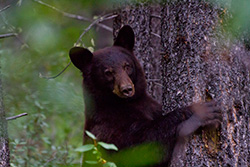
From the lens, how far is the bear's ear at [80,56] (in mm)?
4105

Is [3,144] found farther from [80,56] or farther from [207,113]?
[207,113]

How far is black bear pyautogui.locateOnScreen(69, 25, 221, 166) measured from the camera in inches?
131

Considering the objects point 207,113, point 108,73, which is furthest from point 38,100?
point 207,113

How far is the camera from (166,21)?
11.2ft

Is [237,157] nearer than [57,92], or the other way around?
[237,157]

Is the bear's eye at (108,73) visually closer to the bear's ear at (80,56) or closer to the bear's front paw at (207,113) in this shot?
the bear's ear at (80,56)

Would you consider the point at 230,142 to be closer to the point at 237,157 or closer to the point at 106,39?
the point at 237,157

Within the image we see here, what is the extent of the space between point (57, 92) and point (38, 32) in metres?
2.53

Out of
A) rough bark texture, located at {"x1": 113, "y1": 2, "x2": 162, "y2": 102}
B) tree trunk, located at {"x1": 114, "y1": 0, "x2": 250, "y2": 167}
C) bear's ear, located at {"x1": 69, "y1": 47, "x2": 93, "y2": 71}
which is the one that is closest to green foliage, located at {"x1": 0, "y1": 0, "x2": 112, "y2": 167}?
bear's ear, located at {"x1": 69, "y1": 47, "x2": 93, "y2": 71}

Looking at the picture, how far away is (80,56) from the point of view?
417cm

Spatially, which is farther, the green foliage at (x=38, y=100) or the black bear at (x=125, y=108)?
the green foliage at (x=38, y=100)

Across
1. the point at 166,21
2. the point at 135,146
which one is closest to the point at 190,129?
the point at 135,146

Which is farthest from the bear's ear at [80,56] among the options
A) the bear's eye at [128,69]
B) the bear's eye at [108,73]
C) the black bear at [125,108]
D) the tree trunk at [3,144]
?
the tree trunk at [3,144]

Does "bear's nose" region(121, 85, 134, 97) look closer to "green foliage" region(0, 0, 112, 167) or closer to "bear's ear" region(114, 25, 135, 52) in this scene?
"green foliage" region(0, 0, 112, 167)
